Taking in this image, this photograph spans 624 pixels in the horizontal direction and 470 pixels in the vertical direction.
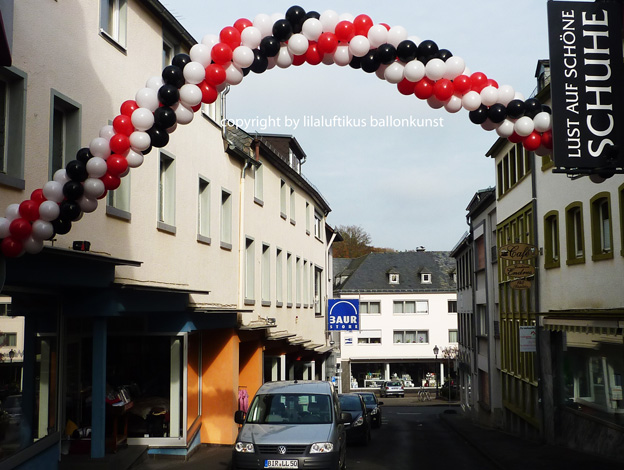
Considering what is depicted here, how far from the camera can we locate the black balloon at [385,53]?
8.50m

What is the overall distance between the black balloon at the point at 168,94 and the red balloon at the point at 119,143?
0.57 metres

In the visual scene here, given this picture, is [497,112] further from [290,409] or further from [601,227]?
[601,227]

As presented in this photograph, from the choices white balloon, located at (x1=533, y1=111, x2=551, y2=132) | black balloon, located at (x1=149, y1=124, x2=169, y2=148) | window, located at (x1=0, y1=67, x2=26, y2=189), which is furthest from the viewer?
window, located at (x1=0, y1=67, x2=26, y2=189)

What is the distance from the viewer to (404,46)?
28.0 feet

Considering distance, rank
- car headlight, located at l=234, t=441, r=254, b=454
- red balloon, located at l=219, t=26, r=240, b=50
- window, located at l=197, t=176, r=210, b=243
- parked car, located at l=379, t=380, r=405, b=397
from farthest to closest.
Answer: parked car, located at l=379, t=380, r=405, b=397, window, located at l=197, t=176, r=210, b=243, car headlight, located at l=234, t=441, r=254, b=454, red balloon, located at l=219, t=26, r=240, b=50

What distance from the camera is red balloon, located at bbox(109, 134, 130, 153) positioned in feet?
27.2

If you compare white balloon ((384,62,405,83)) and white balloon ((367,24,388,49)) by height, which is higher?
white balloon ((367,24,388,49))

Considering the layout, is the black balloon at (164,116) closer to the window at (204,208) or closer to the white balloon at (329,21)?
the white balloon at (329,21)

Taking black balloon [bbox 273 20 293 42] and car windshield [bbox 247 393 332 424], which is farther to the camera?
car windshield [bbox 247 393 332 424]

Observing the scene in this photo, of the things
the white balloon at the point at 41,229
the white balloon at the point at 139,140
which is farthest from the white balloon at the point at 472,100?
the white balloon at the point at 41,229

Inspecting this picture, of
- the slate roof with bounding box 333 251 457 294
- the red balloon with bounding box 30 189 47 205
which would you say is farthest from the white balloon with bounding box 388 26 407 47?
the slate roof with bounding box 333 251 457 294

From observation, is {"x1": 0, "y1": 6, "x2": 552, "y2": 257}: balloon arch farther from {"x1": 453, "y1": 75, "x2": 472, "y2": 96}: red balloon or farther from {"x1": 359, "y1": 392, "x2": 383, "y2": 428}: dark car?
{"x1": 359, "y1": 392, "x2": 383, "y2": 428}: dark car

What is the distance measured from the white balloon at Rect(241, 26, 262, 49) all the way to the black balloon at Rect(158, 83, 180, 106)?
37.1 inches

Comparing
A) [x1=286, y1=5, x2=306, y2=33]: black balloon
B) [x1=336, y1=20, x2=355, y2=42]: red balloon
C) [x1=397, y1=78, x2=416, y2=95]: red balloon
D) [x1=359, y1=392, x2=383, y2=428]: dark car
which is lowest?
[x1=359, y1=392, x2=383, y2=428]: dark car
